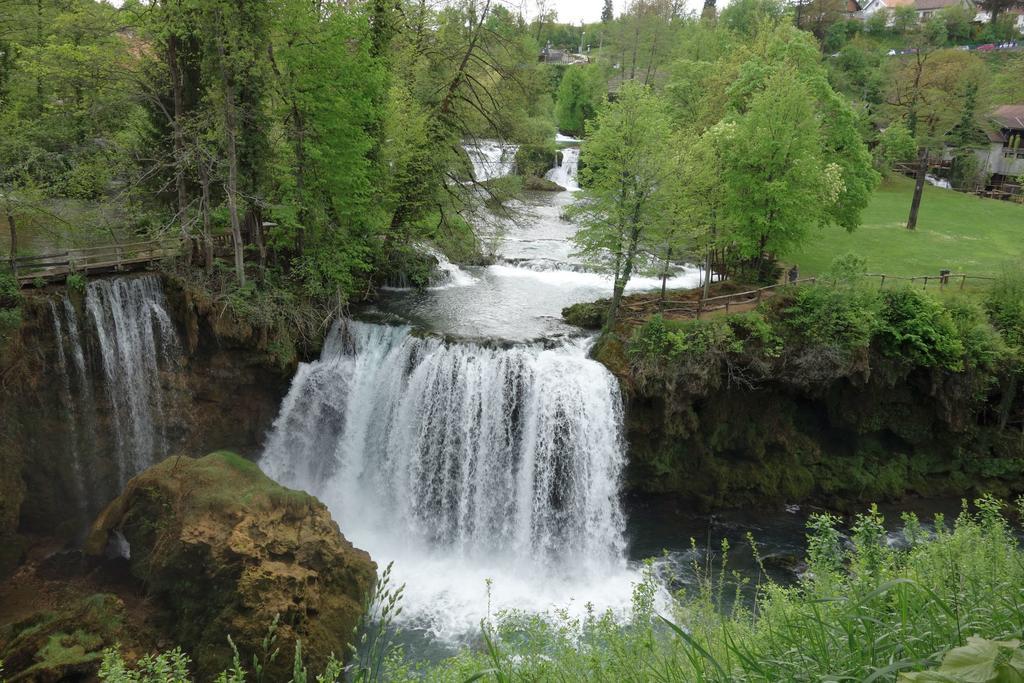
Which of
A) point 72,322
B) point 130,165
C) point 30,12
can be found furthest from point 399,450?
point 30,12

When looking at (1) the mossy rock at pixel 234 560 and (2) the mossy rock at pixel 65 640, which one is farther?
(1) the mossy rock at pixel 234 560

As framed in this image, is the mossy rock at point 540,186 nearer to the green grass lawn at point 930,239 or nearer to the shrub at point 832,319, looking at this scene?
the green grass lawn at point 930,239

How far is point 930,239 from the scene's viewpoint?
102ft

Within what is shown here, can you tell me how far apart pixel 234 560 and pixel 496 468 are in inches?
269

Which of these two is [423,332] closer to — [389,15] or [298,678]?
[389,15]

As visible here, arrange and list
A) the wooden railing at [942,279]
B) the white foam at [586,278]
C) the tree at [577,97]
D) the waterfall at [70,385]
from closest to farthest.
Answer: the waterfall at [70,385], the wooden railing at [942,279], the white foam at [586,278], the tree at [577,97]

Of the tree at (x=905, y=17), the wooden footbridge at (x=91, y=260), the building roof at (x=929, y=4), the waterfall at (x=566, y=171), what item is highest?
the building roof at (x=929, y=4)

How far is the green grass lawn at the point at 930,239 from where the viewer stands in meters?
26.8

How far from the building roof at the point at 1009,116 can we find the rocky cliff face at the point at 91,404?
45.7 meters

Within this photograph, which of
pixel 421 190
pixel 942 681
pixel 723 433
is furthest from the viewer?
pixel 421 190

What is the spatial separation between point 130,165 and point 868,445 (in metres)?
23.9

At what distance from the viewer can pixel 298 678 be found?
3.76m

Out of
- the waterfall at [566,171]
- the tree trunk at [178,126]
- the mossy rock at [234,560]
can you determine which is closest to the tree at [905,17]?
the waterfall at [566,171]

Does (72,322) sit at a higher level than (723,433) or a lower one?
higher
